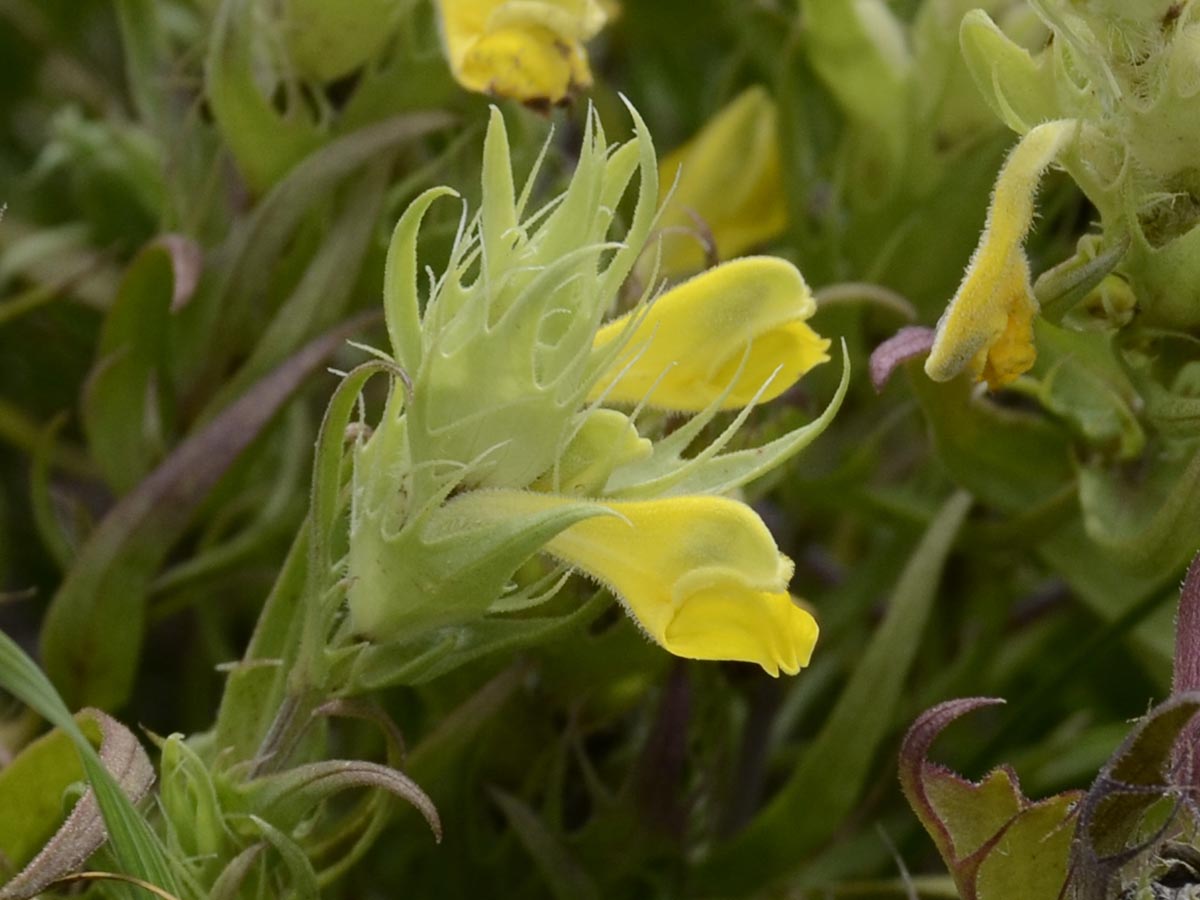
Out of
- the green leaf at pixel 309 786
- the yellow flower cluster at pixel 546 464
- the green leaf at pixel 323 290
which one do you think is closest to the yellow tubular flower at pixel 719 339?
the yellow flower cluster at pixel 546 464

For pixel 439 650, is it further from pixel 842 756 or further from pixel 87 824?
pixel 842 756

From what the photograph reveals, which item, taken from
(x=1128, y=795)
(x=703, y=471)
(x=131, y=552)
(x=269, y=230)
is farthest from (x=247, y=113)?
(x=1128, y=795)

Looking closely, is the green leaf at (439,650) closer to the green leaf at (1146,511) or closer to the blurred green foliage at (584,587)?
the blurred green foliage at (584,587)

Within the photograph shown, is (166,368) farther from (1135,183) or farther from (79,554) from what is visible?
(1135,183)

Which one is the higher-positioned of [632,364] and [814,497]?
[632,364]

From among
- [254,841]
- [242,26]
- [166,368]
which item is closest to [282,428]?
[166,368]

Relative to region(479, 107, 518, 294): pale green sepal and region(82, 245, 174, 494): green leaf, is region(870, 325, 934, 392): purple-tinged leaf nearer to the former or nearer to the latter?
region(479, 107, 518, 294): pale green sepal
